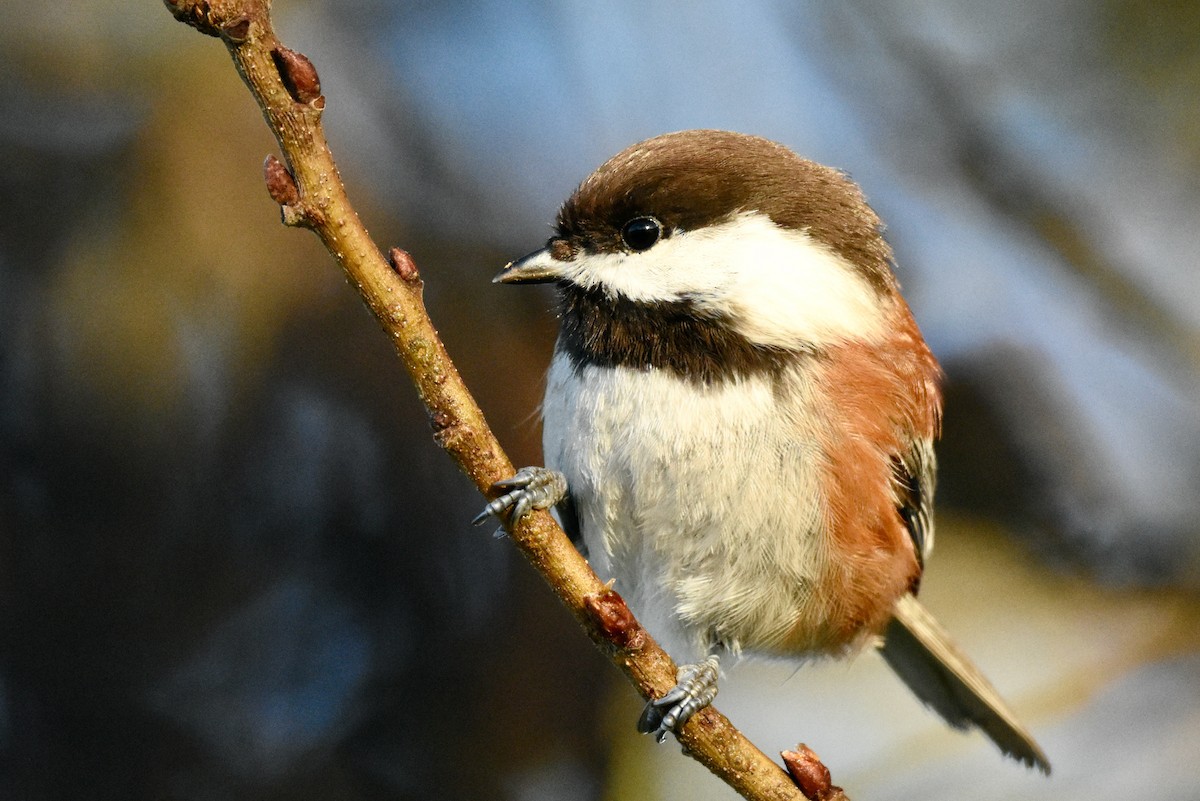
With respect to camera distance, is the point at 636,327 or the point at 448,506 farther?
the point at 448,506

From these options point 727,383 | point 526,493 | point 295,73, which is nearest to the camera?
point 295,73

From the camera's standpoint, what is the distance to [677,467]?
2184 millimetres

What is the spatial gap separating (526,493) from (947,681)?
1751 millimetres

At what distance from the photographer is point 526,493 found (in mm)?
1826

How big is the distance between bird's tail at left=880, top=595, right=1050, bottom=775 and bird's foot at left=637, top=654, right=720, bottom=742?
91 centimetres

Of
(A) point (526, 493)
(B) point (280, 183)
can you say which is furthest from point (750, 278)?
(B) point (280, 183)

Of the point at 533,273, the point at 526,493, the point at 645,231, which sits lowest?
the point at 526,493

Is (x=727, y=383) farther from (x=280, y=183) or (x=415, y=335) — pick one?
(x=280, y=183)

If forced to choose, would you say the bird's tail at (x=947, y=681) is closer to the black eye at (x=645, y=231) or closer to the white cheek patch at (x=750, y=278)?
the white cheek patch at (x=750, y=278)

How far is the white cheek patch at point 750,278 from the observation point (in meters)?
2.18

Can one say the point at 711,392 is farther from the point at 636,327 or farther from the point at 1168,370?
the point at 1168,370

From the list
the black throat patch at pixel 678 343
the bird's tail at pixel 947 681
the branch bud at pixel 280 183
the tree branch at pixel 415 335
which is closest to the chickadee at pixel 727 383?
the black throat patch at pixel 678 343

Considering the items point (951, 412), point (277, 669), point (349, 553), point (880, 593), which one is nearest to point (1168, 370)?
point (951, 412)

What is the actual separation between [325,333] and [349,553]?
657 millimetres
